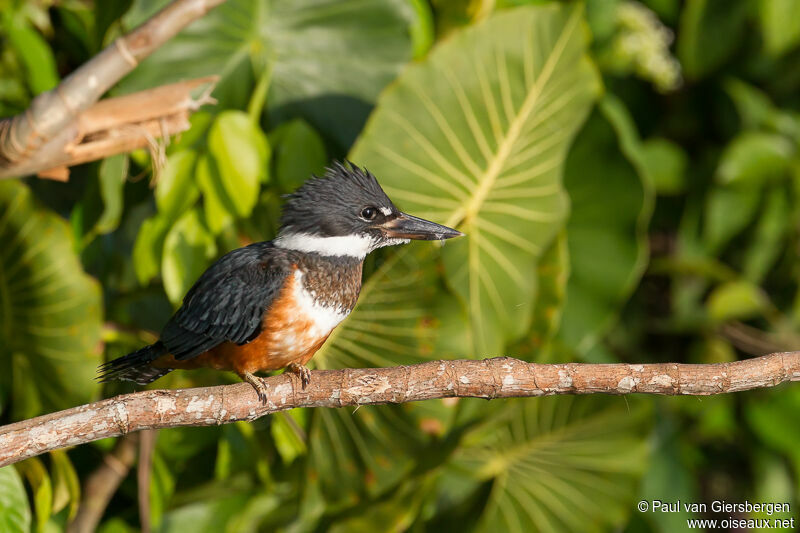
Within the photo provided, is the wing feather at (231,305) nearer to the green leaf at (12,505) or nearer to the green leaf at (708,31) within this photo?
the green leaf at (12,505)

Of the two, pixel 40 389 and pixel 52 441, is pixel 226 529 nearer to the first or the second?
pixel 40 389

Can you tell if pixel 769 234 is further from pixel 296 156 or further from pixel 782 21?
pixel 296 156

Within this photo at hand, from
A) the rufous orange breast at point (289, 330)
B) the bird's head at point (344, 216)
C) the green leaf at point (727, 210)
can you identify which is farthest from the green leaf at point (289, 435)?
the green leaf at point (727, 210)

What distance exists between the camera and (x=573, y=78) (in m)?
2.11

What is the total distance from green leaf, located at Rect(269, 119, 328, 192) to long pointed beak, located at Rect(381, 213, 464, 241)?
69 centimetres

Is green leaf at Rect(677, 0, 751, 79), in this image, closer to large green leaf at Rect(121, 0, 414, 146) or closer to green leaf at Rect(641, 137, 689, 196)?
green leaf at Rect(641, 137, 689, 196)

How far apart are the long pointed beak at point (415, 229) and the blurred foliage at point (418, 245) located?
478mm

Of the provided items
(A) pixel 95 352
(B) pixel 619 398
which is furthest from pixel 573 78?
(A) pixel 95 352

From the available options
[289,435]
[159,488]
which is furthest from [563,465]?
[159,488]

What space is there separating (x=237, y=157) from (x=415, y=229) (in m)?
0.72

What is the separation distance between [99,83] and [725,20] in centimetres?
215

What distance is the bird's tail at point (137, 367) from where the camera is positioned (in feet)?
4.67

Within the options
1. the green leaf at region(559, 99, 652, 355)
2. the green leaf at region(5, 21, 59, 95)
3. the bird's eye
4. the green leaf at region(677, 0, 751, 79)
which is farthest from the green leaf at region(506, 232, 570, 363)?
the green leaf at region(5, 21, 59, 95)

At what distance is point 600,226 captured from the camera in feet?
7.87
